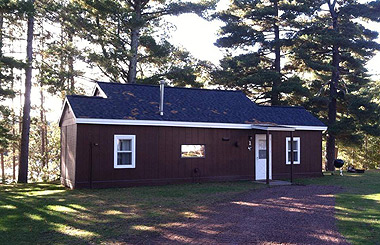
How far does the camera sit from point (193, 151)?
14.6 m

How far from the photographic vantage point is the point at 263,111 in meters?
17.3

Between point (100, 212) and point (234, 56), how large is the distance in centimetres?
1878

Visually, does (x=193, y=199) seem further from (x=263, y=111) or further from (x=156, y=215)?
(x=263, y=111)

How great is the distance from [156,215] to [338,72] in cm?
1955

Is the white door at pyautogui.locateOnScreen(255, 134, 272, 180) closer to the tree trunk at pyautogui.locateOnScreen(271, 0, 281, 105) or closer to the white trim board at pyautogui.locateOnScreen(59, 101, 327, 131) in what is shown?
the white trim board at pyautogui.locateOnScreen(59, 101, 327, 131)

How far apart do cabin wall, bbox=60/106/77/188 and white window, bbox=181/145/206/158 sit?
4.11m

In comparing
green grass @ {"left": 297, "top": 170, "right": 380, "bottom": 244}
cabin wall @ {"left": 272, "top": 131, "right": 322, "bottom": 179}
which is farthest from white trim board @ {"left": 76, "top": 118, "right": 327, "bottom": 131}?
green grass @ {"left": 297, "top": 170, "right": 380, "bottom": 244}

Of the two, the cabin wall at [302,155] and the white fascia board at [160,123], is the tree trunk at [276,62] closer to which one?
the cabin wall at [302,155]

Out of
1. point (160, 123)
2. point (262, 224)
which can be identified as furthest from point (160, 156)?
point (262, 224)

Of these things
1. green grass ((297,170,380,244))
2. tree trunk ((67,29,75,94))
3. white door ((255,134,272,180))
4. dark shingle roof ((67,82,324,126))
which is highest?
tree trunk ((67,29,75,94))

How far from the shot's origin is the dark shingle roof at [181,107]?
1342cm

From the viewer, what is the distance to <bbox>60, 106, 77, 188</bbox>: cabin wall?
12930 millimetres

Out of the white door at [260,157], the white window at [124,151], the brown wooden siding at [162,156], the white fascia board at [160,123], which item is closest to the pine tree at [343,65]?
the brown wooden siding at [162,156]

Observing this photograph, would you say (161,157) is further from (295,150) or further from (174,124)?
(295,150)
